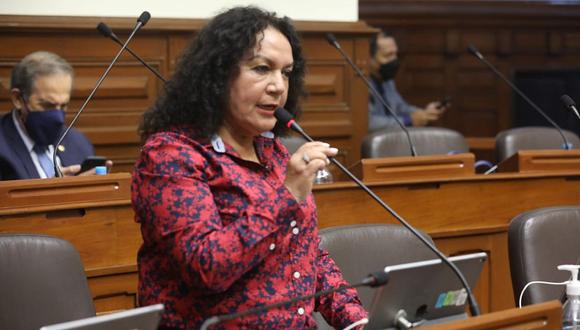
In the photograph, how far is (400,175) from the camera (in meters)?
3.17

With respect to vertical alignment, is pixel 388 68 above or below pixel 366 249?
above

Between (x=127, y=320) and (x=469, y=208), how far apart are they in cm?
202

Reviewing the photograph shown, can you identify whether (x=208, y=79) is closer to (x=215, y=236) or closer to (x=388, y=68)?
(x=215, y=236)

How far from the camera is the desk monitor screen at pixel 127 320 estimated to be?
1306 millimetres

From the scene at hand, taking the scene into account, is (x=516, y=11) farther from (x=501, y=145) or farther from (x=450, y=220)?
(x=450, y=220)

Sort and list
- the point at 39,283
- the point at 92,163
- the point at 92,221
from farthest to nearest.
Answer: the point at 92,163, the point at 92,221, the point at 39,283

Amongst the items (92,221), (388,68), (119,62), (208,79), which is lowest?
(92,221)

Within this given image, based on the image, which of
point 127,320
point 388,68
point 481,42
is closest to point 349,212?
point 127,320

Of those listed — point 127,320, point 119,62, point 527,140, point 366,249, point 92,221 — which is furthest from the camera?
point 119,62

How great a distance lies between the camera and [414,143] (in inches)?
157

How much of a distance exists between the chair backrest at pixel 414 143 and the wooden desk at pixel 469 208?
0.70m

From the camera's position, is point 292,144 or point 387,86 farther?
point 387,86

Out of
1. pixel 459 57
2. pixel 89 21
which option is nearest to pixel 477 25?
pixel 459 57

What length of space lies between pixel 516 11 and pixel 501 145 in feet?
8.58
